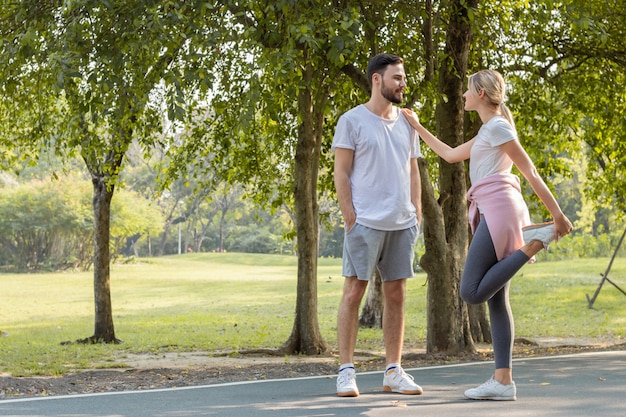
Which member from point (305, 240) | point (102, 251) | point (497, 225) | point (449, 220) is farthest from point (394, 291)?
point (102, 251)

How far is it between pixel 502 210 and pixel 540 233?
1.03 ft

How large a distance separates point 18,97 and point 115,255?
151 ft

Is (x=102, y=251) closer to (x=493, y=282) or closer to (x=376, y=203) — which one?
(x=376, y=203)

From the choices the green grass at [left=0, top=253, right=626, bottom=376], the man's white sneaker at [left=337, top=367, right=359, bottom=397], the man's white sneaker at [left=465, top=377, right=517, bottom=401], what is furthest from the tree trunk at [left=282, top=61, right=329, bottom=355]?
the man's white sneaker at [left=465, top=377, right=517, bottom=401]

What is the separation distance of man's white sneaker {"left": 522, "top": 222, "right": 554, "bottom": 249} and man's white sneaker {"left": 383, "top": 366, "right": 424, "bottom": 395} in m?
1.37

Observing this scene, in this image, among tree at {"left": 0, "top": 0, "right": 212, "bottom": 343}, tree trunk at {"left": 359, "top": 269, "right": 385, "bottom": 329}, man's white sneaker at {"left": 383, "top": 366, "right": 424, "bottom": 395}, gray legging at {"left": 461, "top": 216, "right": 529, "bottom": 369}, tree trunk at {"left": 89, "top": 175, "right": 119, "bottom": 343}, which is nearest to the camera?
gray legging at {"left": 461, "top": 216, "right": 529, "bottom": 369}

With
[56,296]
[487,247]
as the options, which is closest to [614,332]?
[487,247]

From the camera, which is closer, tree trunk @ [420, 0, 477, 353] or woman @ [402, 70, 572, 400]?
woman @ [402, 70, 572, 400]

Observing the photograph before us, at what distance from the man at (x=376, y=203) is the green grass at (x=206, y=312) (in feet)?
19.7

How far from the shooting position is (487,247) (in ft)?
21.1

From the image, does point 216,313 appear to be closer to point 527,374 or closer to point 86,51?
point 86,51

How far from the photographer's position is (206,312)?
3014 cm

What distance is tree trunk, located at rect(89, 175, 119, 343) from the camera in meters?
17.0

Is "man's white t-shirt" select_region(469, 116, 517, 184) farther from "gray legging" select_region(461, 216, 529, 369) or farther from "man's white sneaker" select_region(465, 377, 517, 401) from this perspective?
"man's white sneaker" select_region(465, 377, 517, 401)
